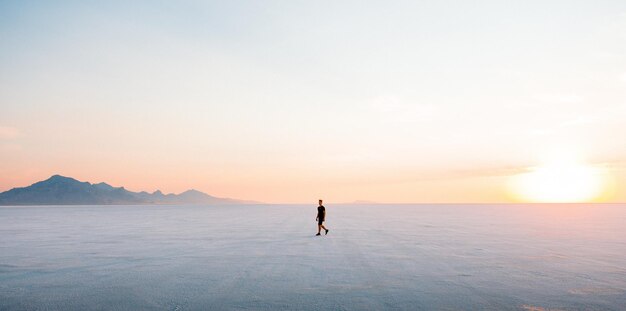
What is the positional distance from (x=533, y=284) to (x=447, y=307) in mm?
3480

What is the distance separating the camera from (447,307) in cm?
763

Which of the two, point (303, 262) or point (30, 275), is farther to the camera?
point (303, 262)

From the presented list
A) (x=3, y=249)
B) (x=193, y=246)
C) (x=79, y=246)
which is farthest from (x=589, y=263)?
(x=3, y=249)

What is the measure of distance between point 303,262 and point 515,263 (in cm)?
684

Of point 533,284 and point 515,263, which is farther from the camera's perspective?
point 515,263

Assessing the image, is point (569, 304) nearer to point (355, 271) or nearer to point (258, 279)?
point (355, 271)

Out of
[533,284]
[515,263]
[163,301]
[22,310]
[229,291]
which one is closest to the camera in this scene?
[22,310]

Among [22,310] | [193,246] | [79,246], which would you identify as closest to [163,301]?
[22,310]

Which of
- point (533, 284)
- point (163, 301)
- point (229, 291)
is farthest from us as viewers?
point (533, 284)

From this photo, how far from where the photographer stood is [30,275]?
11.1 metres

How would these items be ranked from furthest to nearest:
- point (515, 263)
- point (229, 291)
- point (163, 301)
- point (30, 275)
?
point (515, 263)
point (30, 275)
point (229, 291)
point (163, 301)

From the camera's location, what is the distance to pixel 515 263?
42.6 ft

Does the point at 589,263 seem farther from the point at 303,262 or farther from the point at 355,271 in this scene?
the point at 303,262

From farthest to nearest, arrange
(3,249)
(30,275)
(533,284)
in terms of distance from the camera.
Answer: (3,249)
(30,275)
(533,284)
